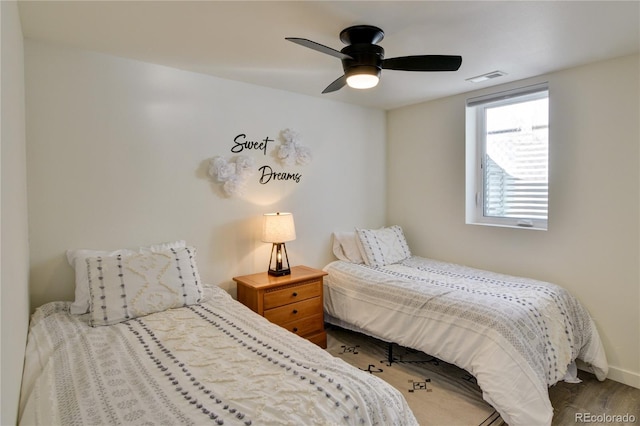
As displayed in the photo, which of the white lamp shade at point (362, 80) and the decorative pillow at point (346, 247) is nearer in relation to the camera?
the white lamp shade at point (362, 80)

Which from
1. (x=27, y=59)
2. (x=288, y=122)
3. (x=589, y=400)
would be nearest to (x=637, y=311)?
(x=589, y=400)

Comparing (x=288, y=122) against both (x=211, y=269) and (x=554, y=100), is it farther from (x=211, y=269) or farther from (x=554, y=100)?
(x=554, y=100)

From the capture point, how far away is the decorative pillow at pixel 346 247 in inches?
138

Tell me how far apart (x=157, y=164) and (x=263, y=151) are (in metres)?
0.89

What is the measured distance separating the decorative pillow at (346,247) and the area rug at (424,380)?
0.72 m

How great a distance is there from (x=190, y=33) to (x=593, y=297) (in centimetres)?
333

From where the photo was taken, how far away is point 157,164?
2.57 metres

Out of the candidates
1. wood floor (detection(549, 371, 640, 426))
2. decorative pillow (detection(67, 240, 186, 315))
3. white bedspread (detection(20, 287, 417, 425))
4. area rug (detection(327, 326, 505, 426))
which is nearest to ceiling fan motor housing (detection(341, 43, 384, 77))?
white bedspread (detection(20, 287, 417, 425))

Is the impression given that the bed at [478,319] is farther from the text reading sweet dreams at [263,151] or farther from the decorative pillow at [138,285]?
the decorative pillow at [138,285]

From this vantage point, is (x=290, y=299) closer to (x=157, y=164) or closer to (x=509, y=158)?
(x=157, y=164)

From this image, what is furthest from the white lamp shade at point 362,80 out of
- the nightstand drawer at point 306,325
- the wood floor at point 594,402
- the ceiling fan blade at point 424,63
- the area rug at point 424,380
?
the wood floor at point 594,402

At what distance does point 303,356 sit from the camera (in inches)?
61.6

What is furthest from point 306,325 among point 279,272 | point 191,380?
point 191,380

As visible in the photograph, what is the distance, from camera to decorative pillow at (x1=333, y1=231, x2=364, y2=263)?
3.50m
